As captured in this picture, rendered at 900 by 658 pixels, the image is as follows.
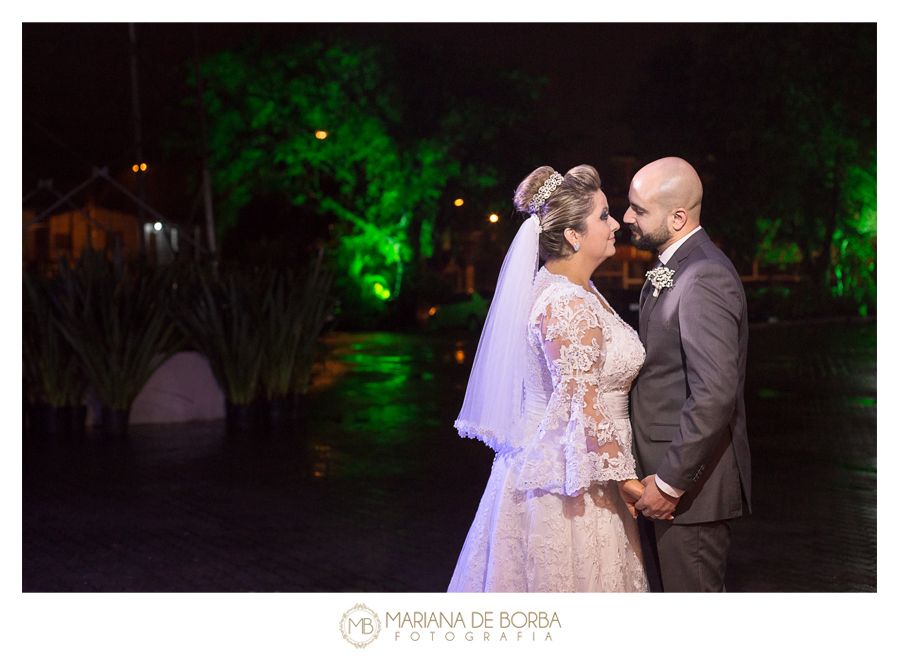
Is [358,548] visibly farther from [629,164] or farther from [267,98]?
[629,164]

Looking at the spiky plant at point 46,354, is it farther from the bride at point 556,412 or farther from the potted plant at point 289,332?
the bride at point 556,412

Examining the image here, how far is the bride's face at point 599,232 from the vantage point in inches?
128

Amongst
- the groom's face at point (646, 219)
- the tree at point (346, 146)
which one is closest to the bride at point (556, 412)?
the groom's face at point (646, 219)

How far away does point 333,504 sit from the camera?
6.47 metres

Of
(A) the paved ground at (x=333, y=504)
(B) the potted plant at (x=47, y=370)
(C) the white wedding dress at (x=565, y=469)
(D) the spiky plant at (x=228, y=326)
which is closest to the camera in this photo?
(C) the white wedding dress at (x=565, y=469)

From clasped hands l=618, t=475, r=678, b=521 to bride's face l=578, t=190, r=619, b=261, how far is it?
78 cm

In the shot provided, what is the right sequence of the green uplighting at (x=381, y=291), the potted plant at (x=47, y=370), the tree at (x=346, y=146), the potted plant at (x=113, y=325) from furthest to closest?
the green uplighting at (x=381, y=291) < the tree at (x=346, y=146) < the potted plant at (x=47, y=370) < the potted plant at (x=113, y=325)

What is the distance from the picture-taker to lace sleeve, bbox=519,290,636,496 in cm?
311

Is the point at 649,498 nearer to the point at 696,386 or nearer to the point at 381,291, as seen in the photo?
the point at 696,386

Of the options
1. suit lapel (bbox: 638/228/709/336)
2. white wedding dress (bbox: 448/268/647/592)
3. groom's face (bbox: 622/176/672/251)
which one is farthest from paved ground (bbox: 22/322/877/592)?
groom's face (bbox: 622/176/672/251)

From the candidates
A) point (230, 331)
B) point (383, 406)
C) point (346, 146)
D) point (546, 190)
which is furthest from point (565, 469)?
point (346, 146)
